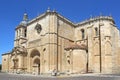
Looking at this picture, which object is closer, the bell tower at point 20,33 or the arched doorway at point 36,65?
the arched doorway at point 36,65

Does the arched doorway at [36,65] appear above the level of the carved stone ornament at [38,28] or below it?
below

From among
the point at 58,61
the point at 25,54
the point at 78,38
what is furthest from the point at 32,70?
the point at 78,38

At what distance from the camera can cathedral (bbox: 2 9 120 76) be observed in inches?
1538

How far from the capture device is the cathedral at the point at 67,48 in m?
39.1

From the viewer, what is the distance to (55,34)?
39.9 m

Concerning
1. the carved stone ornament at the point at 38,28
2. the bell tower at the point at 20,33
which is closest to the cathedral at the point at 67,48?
the carved stone ornament at the point at 38,28

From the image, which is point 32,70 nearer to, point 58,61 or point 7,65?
point 58,61

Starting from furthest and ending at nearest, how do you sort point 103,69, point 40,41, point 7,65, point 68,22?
1. point 7,65
2. point 68,22
3. point 40,41
4. point 103,69

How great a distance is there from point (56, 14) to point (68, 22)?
16.1ft

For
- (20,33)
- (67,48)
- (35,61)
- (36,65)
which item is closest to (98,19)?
(67,48)

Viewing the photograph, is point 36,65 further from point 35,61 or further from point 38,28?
point 38,28

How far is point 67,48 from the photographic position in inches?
1623

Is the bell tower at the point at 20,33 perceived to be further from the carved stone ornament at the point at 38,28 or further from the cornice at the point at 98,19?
the cornice at the point at 98,19

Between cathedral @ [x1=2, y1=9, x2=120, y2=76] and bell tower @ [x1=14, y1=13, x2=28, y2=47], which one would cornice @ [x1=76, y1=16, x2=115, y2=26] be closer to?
cathedral @ [x1=2, y1=9, x2=120, y2=76]
